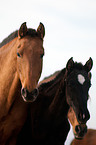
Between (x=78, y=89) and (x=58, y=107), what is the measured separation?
2.04 ft

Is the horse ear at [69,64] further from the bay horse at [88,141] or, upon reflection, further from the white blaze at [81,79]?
the bay horse at [88,141]

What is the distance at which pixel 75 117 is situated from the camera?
11.8 feet

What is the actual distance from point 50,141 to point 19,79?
127cm

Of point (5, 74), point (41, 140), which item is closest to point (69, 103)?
point (41, 140)

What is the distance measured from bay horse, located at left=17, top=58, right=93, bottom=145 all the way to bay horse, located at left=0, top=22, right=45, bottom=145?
280mm

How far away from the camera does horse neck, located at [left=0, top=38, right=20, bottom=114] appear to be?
3.91m

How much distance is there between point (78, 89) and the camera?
366cm

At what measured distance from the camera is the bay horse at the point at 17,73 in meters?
3.55

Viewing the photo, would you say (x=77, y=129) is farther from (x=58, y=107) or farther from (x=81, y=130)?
(x=58, y=107)

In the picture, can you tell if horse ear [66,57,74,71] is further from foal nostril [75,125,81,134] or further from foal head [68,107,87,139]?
foal nostril [75,125,81,134]

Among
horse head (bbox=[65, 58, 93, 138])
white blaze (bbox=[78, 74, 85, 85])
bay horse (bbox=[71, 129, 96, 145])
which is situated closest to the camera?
horse head (bbox=[65, 58, 93, 138])

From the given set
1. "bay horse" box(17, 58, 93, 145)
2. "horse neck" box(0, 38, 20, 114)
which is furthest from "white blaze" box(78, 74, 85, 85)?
"horse neck" box(0, 38, 20, 114)

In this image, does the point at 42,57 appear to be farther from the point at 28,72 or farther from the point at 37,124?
the point at 37,124

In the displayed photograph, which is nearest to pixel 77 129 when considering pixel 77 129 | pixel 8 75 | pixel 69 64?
pixel 77 129
